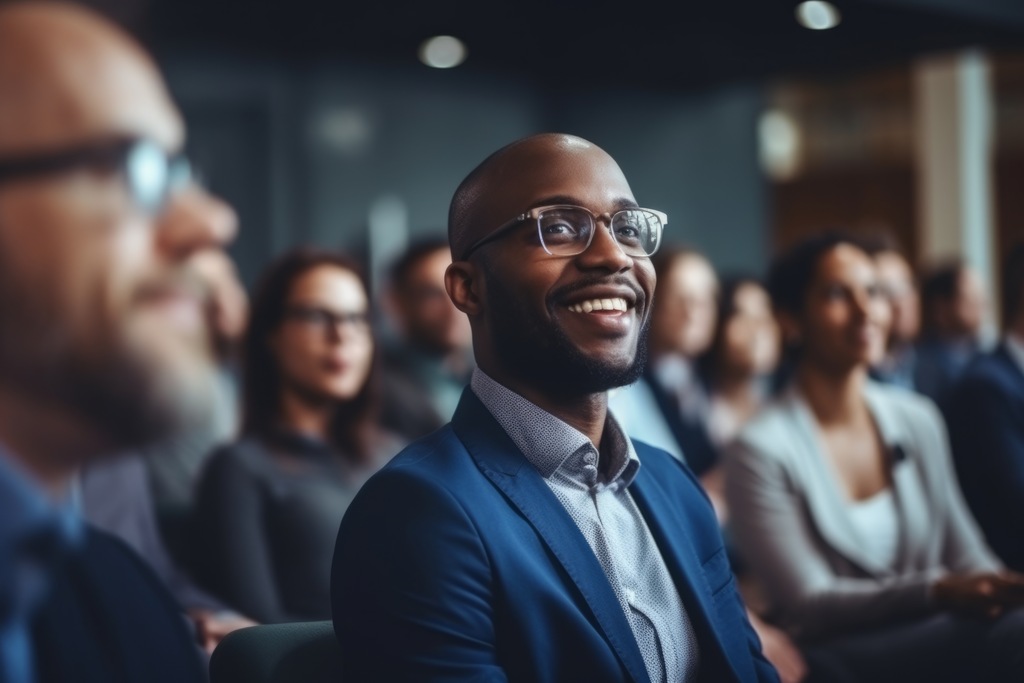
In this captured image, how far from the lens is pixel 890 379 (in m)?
4.81

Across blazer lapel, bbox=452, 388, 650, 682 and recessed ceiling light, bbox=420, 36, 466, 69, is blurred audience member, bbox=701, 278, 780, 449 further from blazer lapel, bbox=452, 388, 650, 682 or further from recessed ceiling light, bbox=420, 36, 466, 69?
blazer lapel, bbox=452, 388, 650, 682

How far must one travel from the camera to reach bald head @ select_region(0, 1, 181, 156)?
2.72 ft

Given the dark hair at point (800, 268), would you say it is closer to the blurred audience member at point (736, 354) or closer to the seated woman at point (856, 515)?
the seated woman at point (856, 515)

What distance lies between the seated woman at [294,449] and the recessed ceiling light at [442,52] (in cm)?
362

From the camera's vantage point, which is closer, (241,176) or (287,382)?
(287,382)

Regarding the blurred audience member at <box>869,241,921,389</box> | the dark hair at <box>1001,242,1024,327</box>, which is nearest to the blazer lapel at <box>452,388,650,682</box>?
the dark hair at <box>1001,242,1024,327</box>

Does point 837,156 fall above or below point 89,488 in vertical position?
Answer: above

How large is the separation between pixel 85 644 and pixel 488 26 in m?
5.65

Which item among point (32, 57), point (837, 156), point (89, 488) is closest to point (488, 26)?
point (89, 488)

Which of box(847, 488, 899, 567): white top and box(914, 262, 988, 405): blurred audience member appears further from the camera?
box(914, 262, 988, 405): blurred audience member

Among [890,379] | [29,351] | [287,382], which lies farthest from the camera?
[890,379]

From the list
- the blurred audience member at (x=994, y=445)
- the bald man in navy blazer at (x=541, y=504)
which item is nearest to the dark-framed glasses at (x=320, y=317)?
the bald man in navy blazer at (x=541, y=504)

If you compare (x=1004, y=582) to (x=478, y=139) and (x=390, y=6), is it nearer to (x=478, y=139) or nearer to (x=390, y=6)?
(x=390, y=6)

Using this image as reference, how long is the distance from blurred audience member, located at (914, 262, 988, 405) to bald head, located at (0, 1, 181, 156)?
18.9 feet
